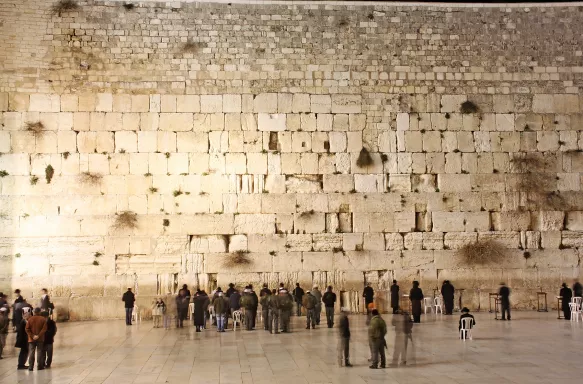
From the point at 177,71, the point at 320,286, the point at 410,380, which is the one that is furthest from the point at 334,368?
the point at 177,71

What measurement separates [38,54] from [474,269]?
11.6 m

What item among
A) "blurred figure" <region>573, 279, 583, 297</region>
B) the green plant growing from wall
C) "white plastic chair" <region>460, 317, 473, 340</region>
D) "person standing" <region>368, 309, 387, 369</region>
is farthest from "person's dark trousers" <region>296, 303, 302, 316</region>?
the green plant growing from wall

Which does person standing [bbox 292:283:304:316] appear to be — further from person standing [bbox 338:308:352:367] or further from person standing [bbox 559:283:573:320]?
person standing [bbox 559:283:573:320]

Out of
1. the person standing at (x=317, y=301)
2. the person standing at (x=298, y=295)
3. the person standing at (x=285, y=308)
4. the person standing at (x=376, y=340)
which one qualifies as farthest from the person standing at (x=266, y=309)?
the person standing at (x=376, y=340)

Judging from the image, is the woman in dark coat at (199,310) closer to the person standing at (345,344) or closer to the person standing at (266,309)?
the person standing at (266,309)

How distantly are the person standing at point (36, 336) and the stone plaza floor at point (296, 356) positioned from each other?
8.9 inches

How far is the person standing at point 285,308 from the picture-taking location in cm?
1345

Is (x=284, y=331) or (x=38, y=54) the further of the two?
(x=38, y=54)

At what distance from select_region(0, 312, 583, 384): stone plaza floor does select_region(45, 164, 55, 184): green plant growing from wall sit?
3.62m

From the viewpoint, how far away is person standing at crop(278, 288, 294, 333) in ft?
44.1

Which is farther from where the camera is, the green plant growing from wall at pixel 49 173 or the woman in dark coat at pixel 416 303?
the green plant growing from wall at pixel 49 173

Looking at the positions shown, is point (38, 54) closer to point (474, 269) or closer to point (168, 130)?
point (168, 130)

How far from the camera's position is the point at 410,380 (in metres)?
8.77

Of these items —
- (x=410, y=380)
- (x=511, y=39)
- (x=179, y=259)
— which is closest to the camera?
(x=410, y=380)
